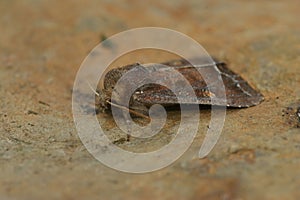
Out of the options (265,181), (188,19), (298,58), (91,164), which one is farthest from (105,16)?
(265,181)

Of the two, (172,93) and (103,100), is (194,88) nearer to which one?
(172,93)

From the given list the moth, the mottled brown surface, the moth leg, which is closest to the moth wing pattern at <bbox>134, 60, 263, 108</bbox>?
the moth

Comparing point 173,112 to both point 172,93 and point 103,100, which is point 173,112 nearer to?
point 172,93

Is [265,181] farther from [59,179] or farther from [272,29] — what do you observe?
[272,29]

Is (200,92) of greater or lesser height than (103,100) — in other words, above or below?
above

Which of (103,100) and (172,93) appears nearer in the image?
(172,93)

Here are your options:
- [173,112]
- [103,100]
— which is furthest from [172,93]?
[103,100]

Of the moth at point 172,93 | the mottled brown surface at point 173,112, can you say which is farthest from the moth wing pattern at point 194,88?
the mottled brown surface at point 173,112
